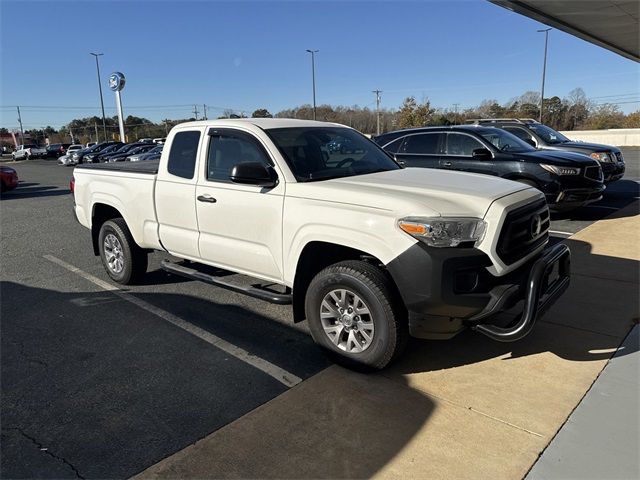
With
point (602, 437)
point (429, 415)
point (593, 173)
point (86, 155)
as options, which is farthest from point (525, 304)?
point (86, 155)

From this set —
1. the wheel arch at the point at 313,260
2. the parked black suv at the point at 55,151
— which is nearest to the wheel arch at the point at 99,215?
the wheel arch at the point at 313,260

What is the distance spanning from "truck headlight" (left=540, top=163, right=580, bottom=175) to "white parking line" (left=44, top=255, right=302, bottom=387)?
6765 millimetres

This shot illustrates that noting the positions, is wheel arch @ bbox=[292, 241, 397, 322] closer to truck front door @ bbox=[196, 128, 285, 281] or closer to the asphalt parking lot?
truck front door @ bbox=[196, 128, 285, 281]

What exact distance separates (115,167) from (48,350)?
258cm

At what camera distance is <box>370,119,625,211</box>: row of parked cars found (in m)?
8.49

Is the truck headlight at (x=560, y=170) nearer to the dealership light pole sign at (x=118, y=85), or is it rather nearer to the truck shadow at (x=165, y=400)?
the truck shadow at (x=165, y=400)

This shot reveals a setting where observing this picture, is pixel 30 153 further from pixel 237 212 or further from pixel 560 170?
pixel 237 212

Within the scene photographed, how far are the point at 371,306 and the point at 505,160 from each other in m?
6.26

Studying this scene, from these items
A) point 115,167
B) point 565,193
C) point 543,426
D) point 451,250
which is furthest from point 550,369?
point 565,193

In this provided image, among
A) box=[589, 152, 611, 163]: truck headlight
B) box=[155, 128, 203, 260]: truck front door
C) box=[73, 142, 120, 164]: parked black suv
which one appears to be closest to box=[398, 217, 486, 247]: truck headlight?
box=[155, 128, 203, 260]: truck front door

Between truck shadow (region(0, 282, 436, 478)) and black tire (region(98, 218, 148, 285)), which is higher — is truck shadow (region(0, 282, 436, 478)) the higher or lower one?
the lower one

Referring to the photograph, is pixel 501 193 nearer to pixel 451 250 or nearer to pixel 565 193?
pixel 451 250

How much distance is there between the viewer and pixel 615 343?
13.4 feet

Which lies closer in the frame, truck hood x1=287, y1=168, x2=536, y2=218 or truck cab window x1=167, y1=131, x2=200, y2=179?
truck hood x1=287, y1=168, x2=536, y2=218
